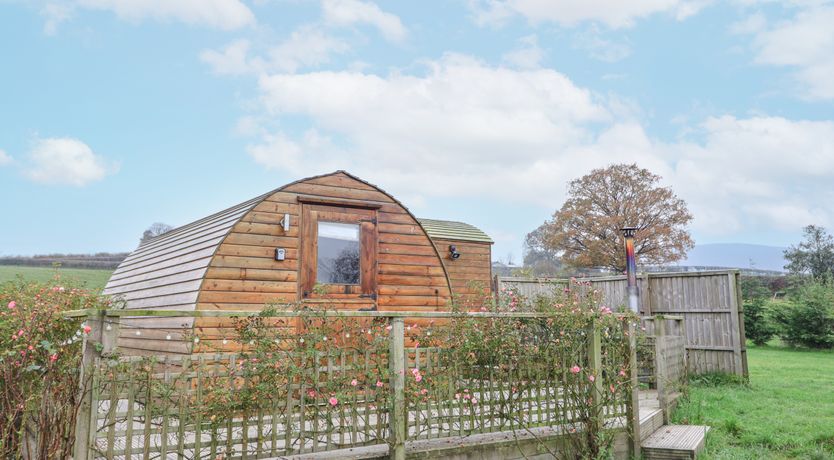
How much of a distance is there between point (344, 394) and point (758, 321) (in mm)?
17473

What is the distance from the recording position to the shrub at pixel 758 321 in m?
16.9

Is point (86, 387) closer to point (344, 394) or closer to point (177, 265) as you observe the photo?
point (344, 394)

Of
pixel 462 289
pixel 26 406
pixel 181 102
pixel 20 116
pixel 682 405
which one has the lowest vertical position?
pixel 682 405

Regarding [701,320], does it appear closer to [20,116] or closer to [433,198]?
[20,116]

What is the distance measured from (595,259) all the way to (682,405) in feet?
79.0

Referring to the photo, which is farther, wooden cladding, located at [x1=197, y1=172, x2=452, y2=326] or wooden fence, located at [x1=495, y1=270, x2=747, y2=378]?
wooden fence, located at [x1=495, y1=270, x2=747, y2=378]

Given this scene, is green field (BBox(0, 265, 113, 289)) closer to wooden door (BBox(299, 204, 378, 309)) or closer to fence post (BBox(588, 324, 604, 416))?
wooden door (BBox(299, 204, 378, 309))

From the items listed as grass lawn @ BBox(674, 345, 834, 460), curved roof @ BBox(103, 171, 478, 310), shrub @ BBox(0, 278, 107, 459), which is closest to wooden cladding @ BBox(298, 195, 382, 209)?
curved roof @ BBox(103, 171, 478, 310)

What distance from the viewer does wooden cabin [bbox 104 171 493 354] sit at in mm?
6652

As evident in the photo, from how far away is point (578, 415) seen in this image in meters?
5.12

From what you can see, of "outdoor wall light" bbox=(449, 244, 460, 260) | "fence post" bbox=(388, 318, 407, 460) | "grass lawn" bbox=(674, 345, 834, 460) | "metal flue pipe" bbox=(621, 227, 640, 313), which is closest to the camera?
"fence post" bbox=(388, 318, 407, 460)

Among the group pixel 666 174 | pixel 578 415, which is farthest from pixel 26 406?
pixel 666 174

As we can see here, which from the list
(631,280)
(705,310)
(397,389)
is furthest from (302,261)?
(705,310)

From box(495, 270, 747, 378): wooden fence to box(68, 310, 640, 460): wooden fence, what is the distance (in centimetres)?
438
